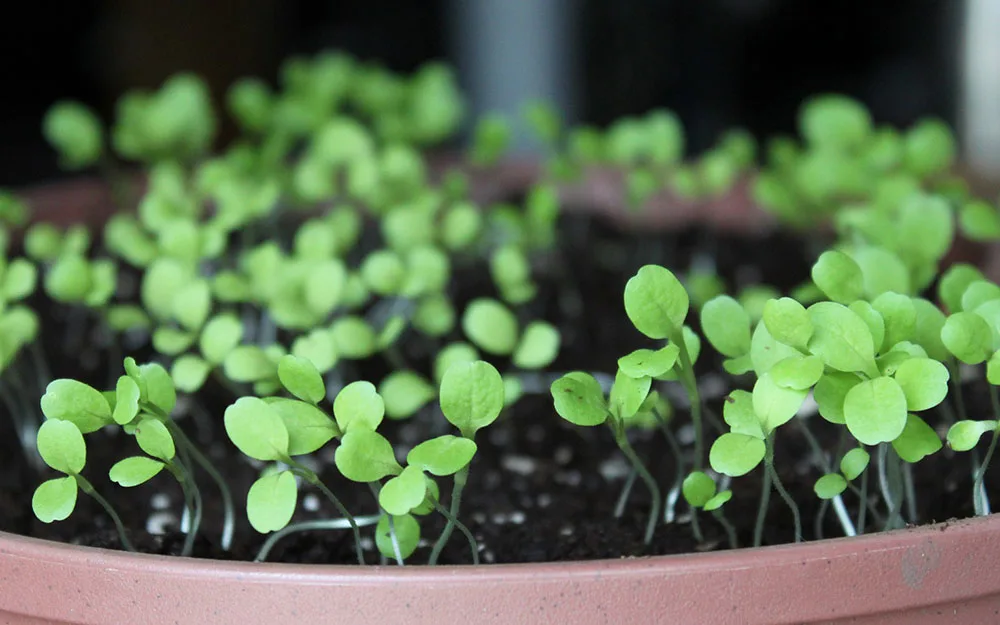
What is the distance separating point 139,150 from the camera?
1.10 meters

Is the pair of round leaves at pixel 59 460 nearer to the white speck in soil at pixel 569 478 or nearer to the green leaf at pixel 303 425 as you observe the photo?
the green leaf at pixel 303 425

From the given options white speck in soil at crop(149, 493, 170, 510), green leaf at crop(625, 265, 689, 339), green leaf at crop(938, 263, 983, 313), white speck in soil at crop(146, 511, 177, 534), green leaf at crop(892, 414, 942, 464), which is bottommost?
white speck in soil at crop(149, 493, 170, 510)

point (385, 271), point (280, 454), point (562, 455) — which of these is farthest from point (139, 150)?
point (280, 454)

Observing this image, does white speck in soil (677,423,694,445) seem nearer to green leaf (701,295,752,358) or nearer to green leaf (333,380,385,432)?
green leaf (701,295,752,358)

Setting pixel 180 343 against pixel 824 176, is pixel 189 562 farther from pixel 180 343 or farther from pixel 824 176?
pixel 824 176

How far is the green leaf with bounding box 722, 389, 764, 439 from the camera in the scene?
505 mm

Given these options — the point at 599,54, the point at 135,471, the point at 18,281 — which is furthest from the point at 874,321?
the point at 599,54

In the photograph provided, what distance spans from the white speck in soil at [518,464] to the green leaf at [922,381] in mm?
295

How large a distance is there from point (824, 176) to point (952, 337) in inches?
18.6

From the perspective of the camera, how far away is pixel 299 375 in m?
0.51

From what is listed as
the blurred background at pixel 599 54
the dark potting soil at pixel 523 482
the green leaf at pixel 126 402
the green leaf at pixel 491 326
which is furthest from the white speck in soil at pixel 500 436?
the blurred background at pixel 599 54

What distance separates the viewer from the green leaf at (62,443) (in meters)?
0.50

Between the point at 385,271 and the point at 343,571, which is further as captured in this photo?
the point at 385,271

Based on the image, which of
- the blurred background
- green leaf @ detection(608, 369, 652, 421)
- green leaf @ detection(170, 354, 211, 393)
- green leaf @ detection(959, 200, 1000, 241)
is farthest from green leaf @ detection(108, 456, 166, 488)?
the blurred background
